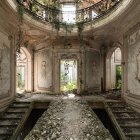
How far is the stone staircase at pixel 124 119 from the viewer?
287 inches

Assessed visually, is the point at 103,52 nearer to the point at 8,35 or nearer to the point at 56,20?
the point at 56,20

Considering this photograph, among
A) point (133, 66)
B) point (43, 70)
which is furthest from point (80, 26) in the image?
point (43, 70)

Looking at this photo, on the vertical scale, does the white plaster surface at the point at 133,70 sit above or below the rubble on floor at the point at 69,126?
A: above

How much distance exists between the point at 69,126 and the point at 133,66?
4.64 meters

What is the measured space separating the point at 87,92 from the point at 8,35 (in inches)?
261

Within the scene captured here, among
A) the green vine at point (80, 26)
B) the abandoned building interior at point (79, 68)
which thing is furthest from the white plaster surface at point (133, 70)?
the green vine at point (80, 26)

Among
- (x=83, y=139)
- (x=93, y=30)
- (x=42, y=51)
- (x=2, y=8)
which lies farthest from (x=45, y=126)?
(x=42, y=51)

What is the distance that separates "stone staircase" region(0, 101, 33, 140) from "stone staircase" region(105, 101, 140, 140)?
12.4 ft

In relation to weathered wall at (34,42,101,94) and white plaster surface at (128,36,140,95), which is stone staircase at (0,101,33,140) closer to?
weathered wall at (34,42,101,94)

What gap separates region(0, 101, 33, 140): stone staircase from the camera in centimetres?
745

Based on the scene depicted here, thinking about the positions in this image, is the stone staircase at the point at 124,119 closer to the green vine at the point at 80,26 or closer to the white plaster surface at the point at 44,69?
the green vine at the point at 80,26

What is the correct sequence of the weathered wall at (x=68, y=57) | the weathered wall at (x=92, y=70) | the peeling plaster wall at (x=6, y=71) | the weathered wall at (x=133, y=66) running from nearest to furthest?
1. the weathered wall at (x=133, y=66)
2. the peeling plaster wall at (x=6, y=71)
3. the weathered wall at (x=68, y=57)
4. the weathered wall at (x=92, y=70)

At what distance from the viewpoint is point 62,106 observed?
30.5 ft

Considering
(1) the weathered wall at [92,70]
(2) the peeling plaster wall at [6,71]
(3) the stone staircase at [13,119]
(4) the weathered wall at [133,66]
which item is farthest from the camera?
(1) the weathered wall at [92,70]
